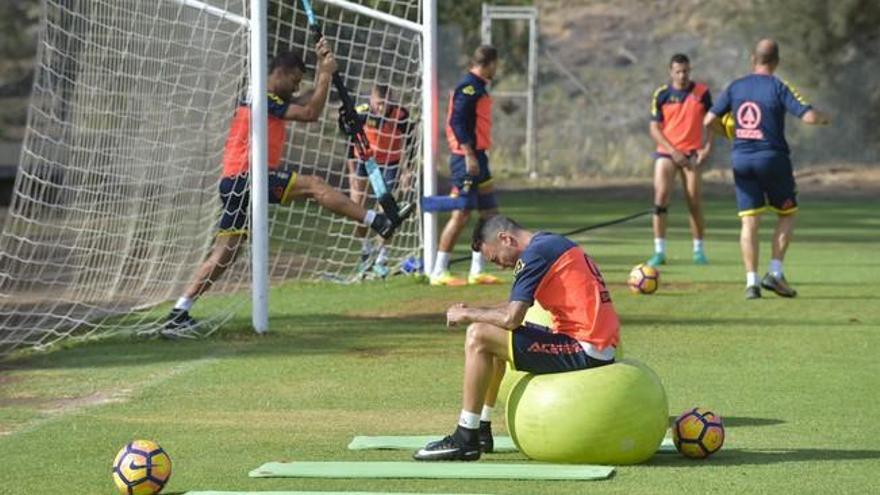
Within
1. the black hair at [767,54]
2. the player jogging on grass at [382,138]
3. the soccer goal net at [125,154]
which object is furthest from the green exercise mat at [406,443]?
the player jogging on grass at [382,138]

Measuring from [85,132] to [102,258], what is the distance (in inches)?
69.1

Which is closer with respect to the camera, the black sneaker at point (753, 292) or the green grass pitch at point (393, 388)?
the green grass pitch at point (393, 388)

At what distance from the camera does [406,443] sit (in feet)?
33.0

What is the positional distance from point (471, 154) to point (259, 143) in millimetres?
4059

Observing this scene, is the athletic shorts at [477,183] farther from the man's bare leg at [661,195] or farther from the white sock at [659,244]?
the white sock at [659,244]

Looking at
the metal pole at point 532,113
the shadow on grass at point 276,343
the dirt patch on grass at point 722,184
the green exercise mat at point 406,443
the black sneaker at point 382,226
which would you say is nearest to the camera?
the green exercise mat at point 406,443

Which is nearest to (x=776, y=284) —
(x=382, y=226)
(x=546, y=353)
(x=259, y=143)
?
(x=382, y=226)

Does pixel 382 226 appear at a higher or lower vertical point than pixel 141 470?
higher

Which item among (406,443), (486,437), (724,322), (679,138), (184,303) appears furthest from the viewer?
(679,138)

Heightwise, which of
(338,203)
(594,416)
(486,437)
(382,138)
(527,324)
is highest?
(382,138)

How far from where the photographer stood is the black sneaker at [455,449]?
31.4 feet

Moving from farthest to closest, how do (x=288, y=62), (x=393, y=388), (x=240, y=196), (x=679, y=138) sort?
(x=679, y=138) → (x=288, y=62) → (x=240, y=196) → (x=393, y=388)

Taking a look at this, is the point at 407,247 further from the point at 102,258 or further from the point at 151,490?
the point at 151,490

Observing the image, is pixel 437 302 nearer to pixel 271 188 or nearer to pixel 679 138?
pixel 271 188
